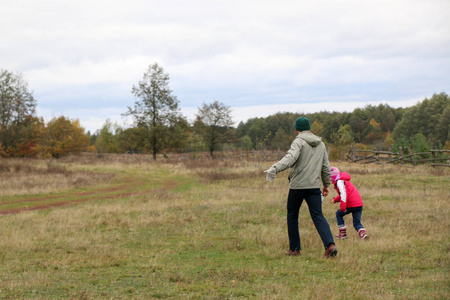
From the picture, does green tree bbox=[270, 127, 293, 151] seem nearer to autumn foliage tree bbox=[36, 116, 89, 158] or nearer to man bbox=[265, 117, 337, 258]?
autumn foliage tree bbox=[36, 116, 89, 158]

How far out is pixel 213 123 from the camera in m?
49.0

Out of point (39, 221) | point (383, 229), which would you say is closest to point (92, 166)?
point (39, 221)

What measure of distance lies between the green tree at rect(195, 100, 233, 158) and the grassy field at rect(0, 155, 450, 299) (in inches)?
1302

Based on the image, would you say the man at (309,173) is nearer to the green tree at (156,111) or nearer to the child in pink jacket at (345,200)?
the child in pink jacket at (345,200)

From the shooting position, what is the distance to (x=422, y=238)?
778cm

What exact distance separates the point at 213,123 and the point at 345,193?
136 ft

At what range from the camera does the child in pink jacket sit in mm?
7934

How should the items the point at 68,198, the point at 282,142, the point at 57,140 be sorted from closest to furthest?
the point at 68,198 < the point at 57,140 < the point at 282,142

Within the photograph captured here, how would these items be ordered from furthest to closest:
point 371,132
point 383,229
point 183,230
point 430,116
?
point 371,132 → point 430,116 → point 183,230 → point 383,229

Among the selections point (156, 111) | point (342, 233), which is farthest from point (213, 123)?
point (342, 233)

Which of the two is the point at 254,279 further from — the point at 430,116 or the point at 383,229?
the point at 430,116

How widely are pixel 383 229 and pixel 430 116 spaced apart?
74.7m

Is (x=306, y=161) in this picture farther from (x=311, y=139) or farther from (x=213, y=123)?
(x=213, y=123)

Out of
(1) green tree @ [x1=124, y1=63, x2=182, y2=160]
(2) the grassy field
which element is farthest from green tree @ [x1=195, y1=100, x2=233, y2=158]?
(2) the grassy field
